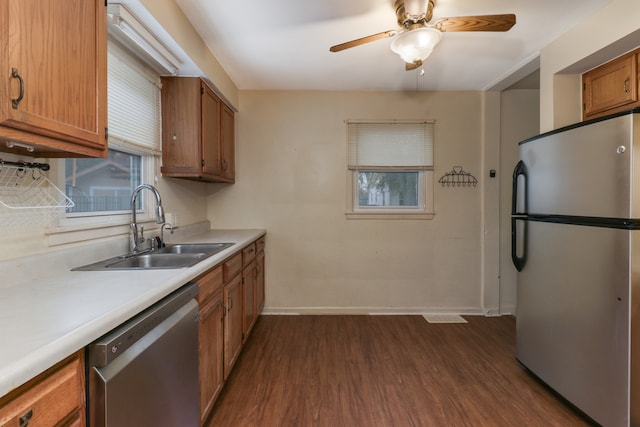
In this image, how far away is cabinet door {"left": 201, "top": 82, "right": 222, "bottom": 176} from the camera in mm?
2424

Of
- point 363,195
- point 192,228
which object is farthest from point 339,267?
point 192,228

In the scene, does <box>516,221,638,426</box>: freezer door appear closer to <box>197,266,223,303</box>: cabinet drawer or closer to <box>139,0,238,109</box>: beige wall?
<box>197,266,223,303</box>: cabinet drawer

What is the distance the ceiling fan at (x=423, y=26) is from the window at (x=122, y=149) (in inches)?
54.4

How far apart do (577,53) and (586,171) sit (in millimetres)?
999

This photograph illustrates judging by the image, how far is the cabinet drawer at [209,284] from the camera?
1.57 m

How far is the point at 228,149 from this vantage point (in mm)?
3059

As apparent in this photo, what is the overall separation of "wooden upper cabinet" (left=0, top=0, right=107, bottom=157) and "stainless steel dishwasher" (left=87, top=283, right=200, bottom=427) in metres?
0.70

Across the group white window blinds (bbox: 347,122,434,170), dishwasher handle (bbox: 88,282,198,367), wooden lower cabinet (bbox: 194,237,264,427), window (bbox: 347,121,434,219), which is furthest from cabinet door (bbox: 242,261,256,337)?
white window blinds (bbox: 347,122,434,170)

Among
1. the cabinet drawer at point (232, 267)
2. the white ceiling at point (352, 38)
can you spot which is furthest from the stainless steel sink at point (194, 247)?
the white ceiling at point (352, 38)

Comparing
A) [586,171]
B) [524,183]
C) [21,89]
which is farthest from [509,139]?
[21,89]

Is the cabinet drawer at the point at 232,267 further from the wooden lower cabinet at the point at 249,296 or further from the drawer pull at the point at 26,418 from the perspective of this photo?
the drawer pull at the point at 26,418

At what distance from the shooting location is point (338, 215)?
3.38 metres

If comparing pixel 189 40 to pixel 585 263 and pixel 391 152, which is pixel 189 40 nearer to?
pixel 391 152

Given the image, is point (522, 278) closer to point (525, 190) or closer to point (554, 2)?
point (525, 190)
